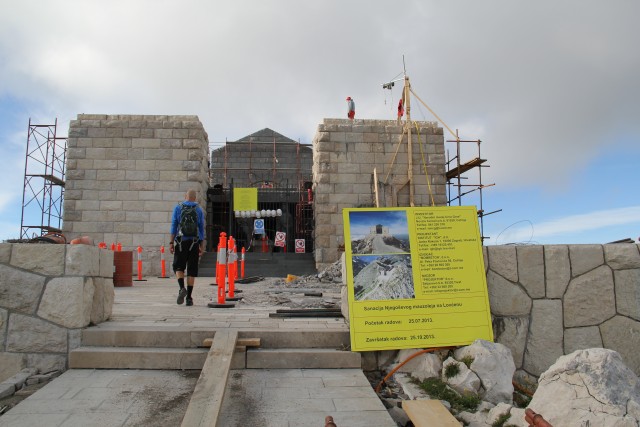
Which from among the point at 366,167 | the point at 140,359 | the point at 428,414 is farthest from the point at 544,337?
the point at 366,167

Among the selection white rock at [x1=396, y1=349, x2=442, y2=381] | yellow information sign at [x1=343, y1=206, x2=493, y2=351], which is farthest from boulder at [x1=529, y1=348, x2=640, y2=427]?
yellow information sign at [x1=343, y1=206, x2=493, y2=351]

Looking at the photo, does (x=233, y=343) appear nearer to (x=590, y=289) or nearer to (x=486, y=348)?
(x=486, y=348)

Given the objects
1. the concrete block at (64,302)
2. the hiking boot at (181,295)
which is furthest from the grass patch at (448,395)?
the hiking boot at (181,295)

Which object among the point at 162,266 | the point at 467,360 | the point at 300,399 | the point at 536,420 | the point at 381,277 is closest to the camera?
the point at 536,420

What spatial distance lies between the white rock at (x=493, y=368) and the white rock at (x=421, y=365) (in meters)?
0.24

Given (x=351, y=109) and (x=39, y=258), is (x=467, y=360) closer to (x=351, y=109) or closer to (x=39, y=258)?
(x=39, y=258)

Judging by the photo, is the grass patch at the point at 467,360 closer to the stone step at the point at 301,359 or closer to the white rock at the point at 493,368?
the white rock at the point at 493,368

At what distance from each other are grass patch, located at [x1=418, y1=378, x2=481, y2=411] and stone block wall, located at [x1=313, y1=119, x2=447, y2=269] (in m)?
10.6

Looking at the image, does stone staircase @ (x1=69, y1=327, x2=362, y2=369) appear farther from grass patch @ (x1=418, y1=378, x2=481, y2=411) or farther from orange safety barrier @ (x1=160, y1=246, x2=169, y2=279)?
orange safety barrier @ (x1=160, y1=246, x2=169, y2=279)

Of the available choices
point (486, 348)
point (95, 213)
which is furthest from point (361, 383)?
point (95, 213)

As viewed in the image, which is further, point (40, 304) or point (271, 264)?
point (271, 264)

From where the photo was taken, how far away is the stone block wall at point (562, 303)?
4512 millimetres

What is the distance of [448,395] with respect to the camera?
11.7ft

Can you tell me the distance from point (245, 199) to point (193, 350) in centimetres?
1233
